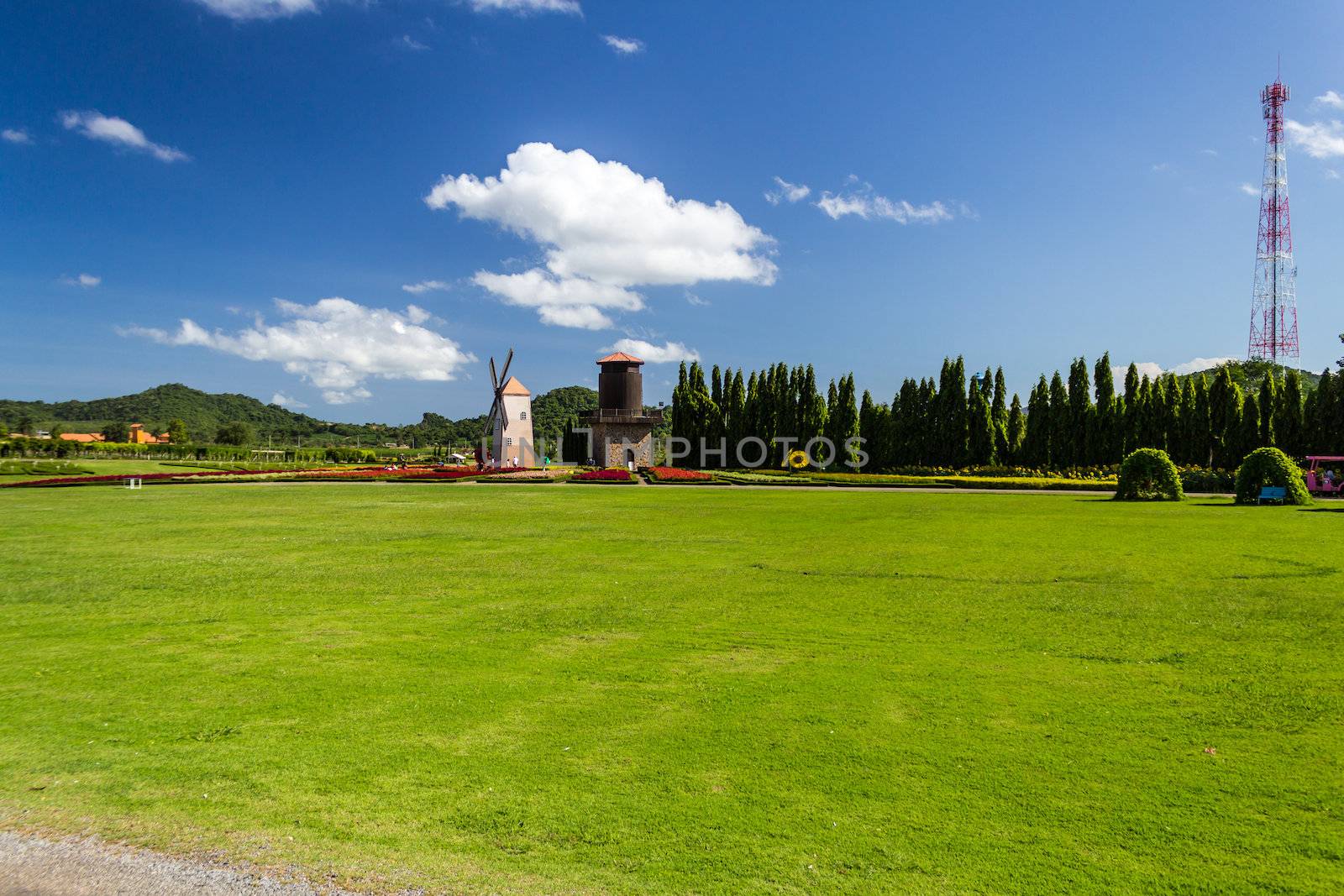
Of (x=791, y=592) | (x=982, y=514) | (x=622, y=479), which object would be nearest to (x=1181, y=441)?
(x=982, y=514)

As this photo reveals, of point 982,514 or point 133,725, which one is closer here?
point 133,725

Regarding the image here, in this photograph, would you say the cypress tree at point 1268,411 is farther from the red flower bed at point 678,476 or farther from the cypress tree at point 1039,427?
the red flower bed at point 678,476

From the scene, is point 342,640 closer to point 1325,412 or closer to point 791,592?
point 791,592

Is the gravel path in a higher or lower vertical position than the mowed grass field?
lower

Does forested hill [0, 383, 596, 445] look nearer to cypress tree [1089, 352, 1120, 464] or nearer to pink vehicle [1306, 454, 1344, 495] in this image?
cypress tree [1089, 352, 1120, 464]

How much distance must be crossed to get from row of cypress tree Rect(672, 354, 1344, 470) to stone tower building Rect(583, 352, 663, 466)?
24.4 feet

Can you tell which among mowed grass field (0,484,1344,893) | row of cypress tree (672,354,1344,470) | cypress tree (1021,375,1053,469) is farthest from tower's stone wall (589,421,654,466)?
mowed grass field (0,484,1344,893)

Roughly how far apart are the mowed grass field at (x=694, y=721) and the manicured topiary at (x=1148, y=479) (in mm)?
16908

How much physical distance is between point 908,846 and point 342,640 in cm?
622

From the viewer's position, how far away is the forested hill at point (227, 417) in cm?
11812

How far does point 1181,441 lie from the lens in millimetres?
42344

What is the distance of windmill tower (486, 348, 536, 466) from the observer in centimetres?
5325

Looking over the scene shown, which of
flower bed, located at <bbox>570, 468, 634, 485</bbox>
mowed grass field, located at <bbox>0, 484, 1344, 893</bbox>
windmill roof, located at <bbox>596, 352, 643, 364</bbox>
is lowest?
mowed grass field, located at <bbox>0, 484, 1344, 893</bbox>

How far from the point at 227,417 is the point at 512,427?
110 metres
